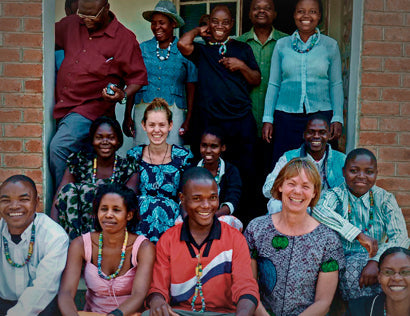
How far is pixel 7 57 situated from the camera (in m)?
4.41

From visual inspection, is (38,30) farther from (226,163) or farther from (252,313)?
(252,313)

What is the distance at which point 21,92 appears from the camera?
443cm

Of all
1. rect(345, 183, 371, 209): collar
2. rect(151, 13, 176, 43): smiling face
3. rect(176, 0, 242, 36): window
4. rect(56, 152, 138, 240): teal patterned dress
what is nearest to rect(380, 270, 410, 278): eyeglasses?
rect(345, 183, 371, 209): collar

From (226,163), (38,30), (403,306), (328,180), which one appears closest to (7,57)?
(38,30)

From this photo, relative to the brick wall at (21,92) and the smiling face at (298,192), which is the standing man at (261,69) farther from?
the brick wall at (21,92)

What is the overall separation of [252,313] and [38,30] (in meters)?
2.84

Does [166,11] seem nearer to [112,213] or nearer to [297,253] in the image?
[112,213]

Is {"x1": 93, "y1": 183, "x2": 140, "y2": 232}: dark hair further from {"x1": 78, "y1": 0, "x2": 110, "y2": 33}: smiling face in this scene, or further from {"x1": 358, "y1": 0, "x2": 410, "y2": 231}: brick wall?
{"x1": 358, "y1": 0, "x2": 410, "y2": 231}: brick wall

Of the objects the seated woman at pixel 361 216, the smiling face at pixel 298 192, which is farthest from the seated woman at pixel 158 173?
the seated woman at pixel 361 216

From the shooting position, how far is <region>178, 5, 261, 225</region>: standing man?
4.81 m

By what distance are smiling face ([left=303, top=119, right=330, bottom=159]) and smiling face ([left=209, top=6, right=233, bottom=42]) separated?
120cm

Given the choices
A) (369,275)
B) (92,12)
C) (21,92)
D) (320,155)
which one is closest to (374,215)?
(369,275)

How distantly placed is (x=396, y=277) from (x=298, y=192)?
0.75m

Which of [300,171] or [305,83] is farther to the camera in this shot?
[305,83]
